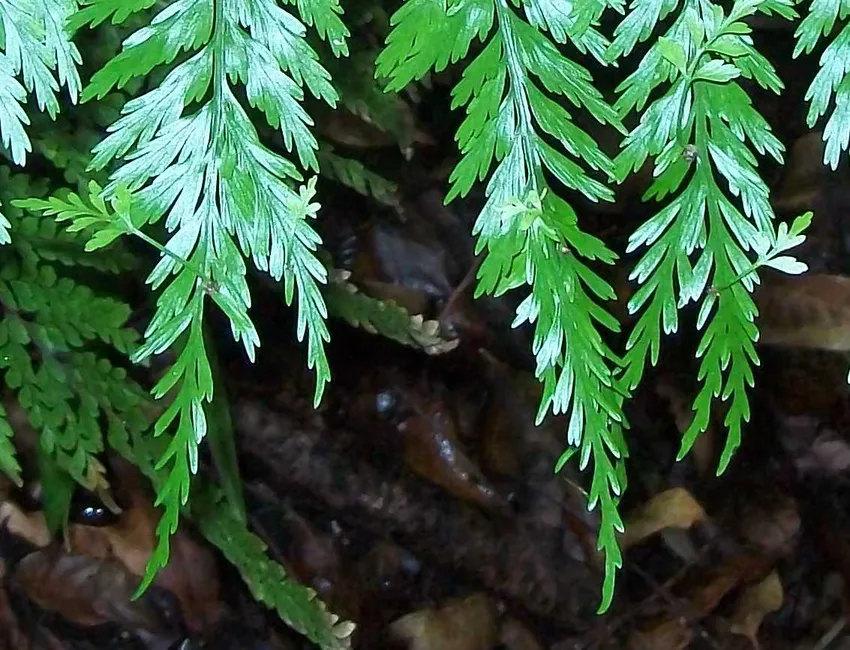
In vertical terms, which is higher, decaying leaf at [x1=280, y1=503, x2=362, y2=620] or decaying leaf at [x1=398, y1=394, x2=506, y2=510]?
decaying leaf at [x1=398, y1=394, x2=506, y2=510]

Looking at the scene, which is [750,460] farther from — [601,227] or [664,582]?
[601,227]

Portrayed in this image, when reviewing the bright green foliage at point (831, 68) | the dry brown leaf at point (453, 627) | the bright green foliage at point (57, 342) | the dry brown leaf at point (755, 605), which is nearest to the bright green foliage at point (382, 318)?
the bright green foliage at point (57, 342)

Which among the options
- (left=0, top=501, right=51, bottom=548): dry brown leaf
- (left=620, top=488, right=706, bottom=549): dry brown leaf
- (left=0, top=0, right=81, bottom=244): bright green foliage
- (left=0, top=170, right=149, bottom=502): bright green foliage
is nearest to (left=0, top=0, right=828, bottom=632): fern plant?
(left=0, top=0, right=81, bottom=244): bright green foliage

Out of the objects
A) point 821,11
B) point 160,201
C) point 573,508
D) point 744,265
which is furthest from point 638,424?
point 160,201

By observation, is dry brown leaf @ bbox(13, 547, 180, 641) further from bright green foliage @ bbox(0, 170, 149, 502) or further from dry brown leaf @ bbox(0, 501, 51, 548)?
bright green foliage @ bbox(0, 170, 149, 502)

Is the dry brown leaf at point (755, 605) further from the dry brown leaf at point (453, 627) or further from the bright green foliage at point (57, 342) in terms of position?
the bright green foliage at point (57, 342)

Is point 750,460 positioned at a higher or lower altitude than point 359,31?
lower
